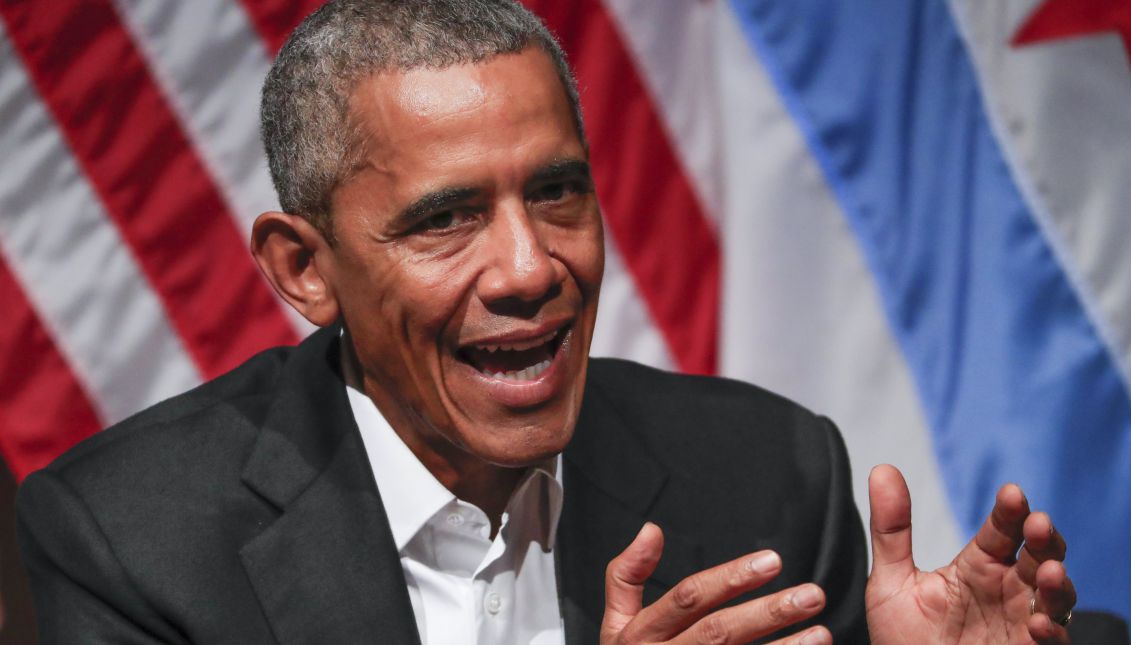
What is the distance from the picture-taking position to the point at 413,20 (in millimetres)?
1548

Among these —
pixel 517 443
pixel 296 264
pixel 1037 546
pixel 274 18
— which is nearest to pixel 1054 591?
pixel 1037 546

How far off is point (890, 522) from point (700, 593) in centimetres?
32

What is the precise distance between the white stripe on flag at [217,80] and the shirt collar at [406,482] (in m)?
0.69

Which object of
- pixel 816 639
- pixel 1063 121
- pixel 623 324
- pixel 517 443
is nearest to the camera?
pixel 816 639

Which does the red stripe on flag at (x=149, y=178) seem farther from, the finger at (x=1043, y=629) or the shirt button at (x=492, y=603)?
the finger at (x=1043, y=629)

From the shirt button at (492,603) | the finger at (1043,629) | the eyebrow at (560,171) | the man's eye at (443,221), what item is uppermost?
the man's eye at (443,221)

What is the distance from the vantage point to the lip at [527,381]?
5.07 feet

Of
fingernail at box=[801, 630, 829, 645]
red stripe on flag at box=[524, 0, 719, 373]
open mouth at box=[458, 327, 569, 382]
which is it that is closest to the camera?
fingernail at box=[801, 630, 829, 645]

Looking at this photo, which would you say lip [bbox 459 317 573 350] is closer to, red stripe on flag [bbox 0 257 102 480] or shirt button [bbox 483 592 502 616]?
shirt button [bbox 483 592 502 616]

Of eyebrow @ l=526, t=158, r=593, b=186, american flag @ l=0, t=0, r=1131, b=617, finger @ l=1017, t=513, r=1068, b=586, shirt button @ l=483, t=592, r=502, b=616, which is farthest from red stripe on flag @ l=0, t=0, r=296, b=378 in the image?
finger @ l=1017, t=513, r=1068, b=586

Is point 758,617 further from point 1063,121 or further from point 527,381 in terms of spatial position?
point 1063,121

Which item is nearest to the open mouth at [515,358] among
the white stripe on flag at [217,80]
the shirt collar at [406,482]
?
the shirt collar at [406,482]

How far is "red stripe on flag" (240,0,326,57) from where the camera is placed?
2.49 m

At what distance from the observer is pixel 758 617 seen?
1272mm
